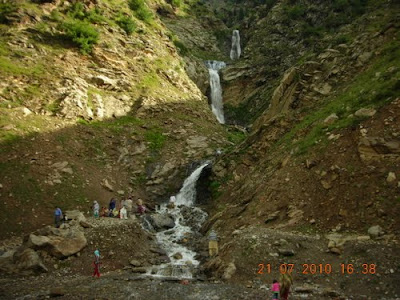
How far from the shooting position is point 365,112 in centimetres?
1980

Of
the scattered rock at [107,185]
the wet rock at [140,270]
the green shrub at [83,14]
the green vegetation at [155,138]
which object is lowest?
the wet rock at [140,270]

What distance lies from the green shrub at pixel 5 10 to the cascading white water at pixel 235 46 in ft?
161

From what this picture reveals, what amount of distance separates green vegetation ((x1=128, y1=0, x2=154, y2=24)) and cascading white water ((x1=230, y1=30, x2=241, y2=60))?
2762 cm

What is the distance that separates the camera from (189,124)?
39906 millimetres

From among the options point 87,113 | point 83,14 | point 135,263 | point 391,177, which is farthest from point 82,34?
point 391,177

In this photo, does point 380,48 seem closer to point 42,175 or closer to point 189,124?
point 189,124

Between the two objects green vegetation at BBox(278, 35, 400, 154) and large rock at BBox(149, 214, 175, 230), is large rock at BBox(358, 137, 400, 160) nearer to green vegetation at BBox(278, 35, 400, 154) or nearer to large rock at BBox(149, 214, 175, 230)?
green vegetation at BBox(278, 35, 400, 154)

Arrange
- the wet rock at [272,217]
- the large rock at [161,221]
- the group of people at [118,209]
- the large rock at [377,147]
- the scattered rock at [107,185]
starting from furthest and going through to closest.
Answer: the scattered rock at [107,185] < the large rock at [161,221] < the group of people at [118,209] < the wet rock at [272,217] < the large rock at [377,147]

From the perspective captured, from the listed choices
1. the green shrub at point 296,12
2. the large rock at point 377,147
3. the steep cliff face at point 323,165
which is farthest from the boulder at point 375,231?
the green shrub at point 296,12

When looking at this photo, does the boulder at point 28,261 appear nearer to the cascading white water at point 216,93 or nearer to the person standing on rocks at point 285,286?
the person standing on rocks at point 285,286

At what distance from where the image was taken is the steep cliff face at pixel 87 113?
25781mm

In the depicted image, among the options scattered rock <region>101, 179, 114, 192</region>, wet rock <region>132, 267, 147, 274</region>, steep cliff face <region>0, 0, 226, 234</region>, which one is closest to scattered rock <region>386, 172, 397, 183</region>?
wet rock <region>132, 267, 147, 274</region>
